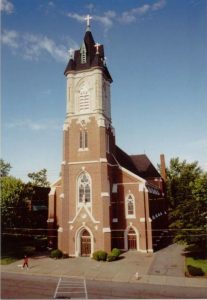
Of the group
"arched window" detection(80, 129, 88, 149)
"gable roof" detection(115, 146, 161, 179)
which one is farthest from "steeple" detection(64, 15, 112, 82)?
"gable roof" detection(115, 146, 161, 179)

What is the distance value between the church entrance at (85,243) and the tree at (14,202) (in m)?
8.91

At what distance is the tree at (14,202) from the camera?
36312mm

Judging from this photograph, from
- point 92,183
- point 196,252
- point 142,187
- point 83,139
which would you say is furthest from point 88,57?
point 196,252

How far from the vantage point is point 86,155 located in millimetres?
38906

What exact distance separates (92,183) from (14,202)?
10270 millimetres

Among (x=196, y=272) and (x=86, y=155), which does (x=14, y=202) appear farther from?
(x=196, y=272)

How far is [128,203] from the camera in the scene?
40.1 meters

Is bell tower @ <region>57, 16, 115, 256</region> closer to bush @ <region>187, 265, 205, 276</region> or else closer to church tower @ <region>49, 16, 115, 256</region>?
church tower @ <region>49, 16, 115, 256</region>

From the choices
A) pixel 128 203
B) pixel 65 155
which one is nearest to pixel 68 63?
pixel 65 155

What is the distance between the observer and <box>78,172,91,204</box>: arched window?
37878 mm

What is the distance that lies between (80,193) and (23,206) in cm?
825

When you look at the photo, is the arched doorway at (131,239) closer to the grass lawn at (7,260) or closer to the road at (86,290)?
the road at (86,290)

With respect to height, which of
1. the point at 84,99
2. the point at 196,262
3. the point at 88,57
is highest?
the point at 88,57

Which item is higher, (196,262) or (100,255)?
(100,255)
